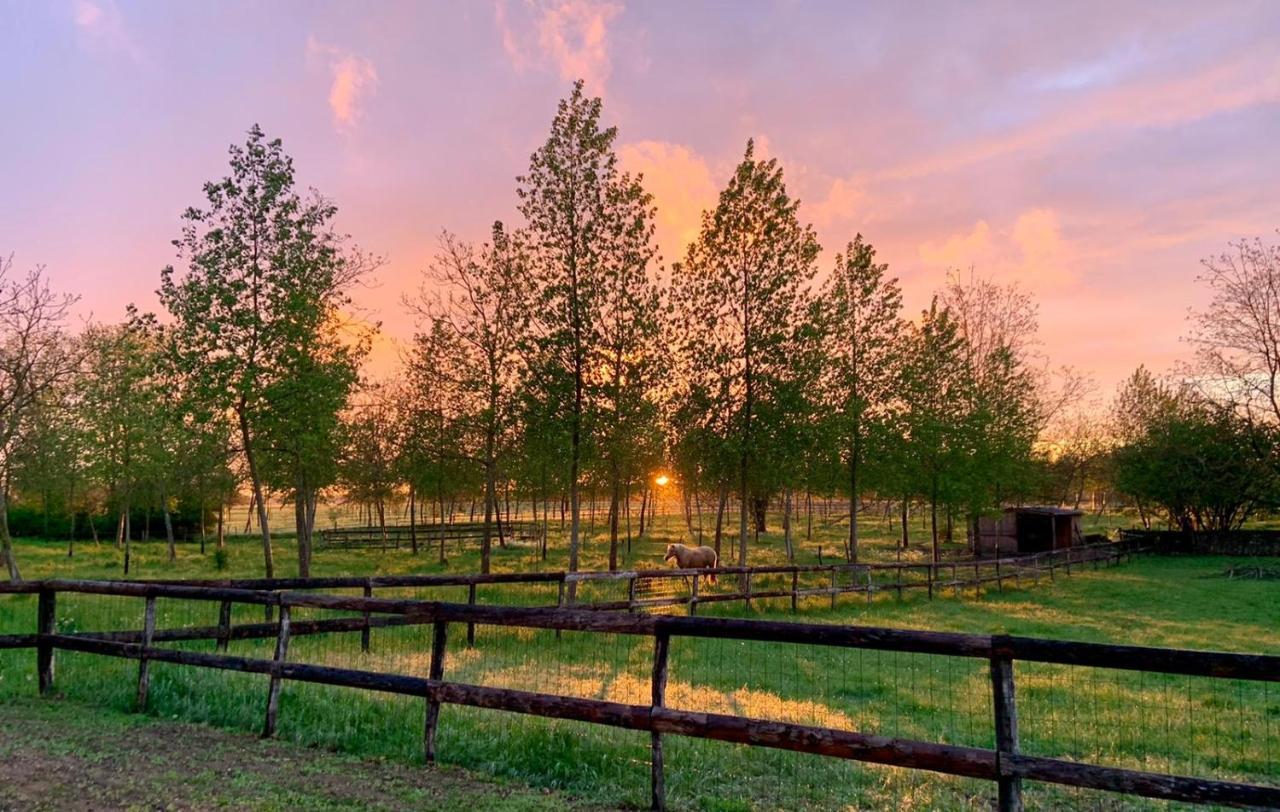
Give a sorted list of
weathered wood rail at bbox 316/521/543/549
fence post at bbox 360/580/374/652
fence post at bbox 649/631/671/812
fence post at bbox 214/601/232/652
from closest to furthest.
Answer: fence post at bbox 649/631/671/812, fence post at bbox 214/601/232/652, fence post at bbox 360/580/374/652, weathered wood rail at bbox 316/521/543/549

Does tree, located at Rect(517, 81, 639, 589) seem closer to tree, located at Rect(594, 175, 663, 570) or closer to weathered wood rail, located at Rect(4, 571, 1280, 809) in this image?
tree, located at Rect(594, 175, 663, 570)

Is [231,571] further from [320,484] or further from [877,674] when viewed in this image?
[877,674]

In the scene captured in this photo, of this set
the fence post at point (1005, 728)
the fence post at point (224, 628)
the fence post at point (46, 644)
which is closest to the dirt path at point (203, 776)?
the fence post at point (46, 644)

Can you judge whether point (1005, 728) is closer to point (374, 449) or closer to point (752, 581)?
point (752, 581)

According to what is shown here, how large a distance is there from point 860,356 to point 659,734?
24.5 meters

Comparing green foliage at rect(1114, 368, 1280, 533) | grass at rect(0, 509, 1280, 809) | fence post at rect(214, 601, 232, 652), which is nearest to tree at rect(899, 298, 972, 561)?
grass at rect(0, 509, 1280, 809)

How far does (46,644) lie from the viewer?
317 inches

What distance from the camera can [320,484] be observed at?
26703mm

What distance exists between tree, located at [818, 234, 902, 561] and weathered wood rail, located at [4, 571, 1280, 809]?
21.8 metres

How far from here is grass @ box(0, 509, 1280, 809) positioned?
5.79 metres

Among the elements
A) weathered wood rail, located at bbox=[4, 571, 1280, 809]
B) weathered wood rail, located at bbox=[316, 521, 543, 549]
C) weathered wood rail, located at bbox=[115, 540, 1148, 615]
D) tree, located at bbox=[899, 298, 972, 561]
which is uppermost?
tree, located at bbox=[899, 298, 972, 561]

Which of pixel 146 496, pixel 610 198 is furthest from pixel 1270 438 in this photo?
pixel 146 496

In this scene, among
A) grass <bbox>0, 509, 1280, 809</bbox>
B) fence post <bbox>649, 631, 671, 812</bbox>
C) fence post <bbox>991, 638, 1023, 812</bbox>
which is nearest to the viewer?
fence post <bbox>991, 638, 1023, 812</bbox>

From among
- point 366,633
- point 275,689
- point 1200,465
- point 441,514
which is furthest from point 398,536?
point 1200,465
